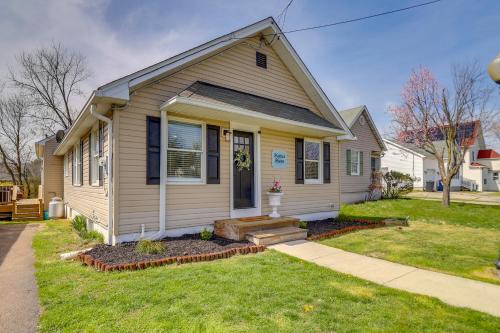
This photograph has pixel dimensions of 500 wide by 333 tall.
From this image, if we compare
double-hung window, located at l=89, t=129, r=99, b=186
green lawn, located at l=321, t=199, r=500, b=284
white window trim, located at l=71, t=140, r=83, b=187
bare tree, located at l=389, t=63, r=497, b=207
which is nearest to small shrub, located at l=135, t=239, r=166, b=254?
double-hung window, located at l=89, t=129, r=99, b=186

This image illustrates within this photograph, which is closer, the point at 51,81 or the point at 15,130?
the point at 15,130

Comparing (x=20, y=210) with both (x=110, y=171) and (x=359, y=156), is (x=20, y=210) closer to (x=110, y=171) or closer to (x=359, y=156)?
(x=110, y=171)

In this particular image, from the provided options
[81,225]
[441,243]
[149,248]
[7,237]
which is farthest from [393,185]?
[7,237]

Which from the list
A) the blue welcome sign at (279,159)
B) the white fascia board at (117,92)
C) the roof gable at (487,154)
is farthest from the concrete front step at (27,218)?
the roof gable at (487,154)

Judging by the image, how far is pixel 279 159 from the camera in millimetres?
8359

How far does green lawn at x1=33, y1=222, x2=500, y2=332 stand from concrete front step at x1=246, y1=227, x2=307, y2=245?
1468mm

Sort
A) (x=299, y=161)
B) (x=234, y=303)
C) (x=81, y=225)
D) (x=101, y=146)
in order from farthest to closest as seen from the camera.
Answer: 1. (x=299, y=161)
2. (x=81, y=225)
3. (x=101, y=146)
4. (x=234, y=303)

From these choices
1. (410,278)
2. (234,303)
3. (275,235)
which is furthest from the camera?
(275,235)

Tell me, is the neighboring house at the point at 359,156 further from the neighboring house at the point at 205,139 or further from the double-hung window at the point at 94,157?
the double-hung window at the point at 94,157

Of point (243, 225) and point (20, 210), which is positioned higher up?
point (243, 225)

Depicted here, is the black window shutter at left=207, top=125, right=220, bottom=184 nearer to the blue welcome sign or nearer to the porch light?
the blue welcome sign

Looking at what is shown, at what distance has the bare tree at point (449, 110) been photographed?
42.0 ft

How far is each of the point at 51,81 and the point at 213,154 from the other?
24.3 m

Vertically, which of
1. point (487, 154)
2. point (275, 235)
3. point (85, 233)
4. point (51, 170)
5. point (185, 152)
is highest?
point (487, 154)
